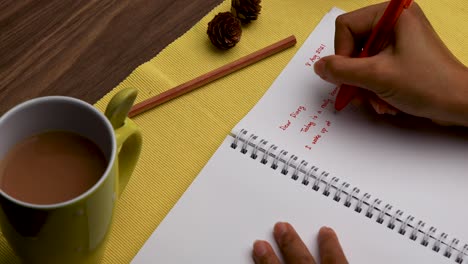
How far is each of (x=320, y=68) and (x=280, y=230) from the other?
21 centimetres

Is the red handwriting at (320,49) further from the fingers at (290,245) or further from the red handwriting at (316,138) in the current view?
the fingers at (290,245)

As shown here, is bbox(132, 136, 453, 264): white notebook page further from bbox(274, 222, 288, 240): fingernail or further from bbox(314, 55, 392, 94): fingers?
bbox(314, 55, 392, 94): fingers

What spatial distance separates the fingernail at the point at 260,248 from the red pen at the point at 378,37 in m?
0.21

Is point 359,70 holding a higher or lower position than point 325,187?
higher

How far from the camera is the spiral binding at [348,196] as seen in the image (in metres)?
0.63

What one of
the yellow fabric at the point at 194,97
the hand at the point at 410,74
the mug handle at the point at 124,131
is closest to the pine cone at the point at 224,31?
the yellow fabric at the point at 194,97

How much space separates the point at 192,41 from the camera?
2.54 feet

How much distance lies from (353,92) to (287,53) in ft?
0.36

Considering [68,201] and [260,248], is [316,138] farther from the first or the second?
[68,201]

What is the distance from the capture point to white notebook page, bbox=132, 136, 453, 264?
2.00 ft

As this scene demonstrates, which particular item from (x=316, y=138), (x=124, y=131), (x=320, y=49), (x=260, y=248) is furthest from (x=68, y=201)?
(x=320, y=49)

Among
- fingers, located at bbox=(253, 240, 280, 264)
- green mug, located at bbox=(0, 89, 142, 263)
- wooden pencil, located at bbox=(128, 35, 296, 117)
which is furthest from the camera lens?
wooden pencil, located at bbox=(128, 35, 296, 117)

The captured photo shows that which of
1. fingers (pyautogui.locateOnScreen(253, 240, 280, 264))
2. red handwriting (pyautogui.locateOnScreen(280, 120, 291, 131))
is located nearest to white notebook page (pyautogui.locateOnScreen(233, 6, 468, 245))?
red handwriting (pyautogui.locateOnScreen(280, 120, 291, 131))

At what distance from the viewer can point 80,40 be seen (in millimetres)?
750
